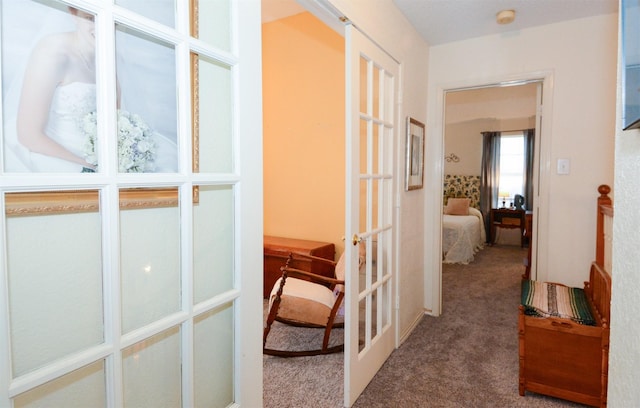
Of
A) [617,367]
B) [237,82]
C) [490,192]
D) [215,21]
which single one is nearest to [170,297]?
[237,82]

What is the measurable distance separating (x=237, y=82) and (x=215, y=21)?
0.60ft

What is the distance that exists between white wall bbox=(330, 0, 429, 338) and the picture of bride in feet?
4.82

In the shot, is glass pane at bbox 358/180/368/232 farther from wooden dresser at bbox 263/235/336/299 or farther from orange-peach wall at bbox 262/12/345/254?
orange-peach wall at bbox 262/12/345/254

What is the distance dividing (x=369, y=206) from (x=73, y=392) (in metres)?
1.70

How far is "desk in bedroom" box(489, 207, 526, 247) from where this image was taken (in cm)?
670

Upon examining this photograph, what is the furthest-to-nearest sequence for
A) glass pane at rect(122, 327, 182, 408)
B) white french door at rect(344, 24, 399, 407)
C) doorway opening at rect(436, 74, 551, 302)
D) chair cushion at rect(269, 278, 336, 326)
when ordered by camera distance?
doorway opening at rect(436, 74, 551, 302), chair cushion at rect(269, 278, 336, 326), white french door at rect(344, 24, 399, 407), glass pane at rect(122, 327, 182, 408)

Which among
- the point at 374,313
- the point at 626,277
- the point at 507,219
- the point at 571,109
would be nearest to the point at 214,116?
the point at 626,277

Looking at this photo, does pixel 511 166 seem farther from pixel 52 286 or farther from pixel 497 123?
pixel 52 286

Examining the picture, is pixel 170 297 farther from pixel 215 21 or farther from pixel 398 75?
pixel 398 75

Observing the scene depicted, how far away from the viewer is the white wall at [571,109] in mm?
2713

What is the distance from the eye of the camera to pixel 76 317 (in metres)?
0.81

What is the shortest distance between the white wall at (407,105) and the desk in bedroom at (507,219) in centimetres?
436

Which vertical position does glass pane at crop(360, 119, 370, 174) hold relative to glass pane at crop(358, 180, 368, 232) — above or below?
above

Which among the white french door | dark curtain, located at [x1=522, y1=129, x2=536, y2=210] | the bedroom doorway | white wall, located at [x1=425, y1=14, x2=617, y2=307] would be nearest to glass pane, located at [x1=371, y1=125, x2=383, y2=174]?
the white french door
